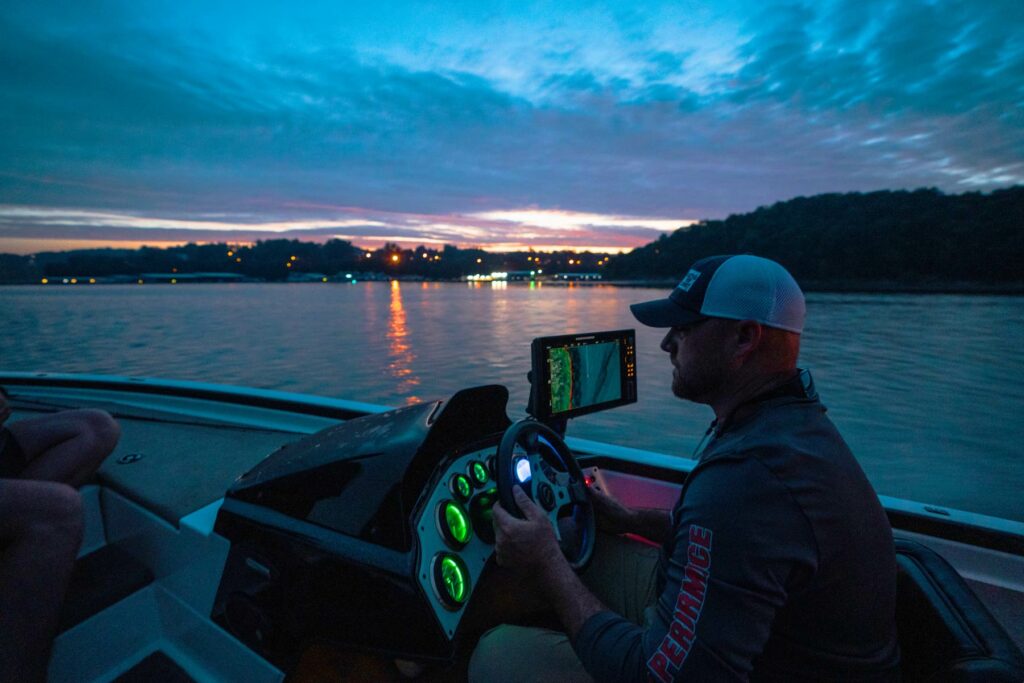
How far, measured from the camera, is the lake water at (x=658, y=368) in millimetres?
6323

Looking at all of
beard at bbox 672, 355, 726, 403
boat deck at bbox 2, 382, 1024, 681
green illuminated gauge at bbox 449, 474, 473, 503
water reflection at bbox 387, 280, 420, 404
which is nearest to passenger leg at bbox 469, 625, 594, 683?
green illuminated gauge at bbox 449, 474, 473, 503

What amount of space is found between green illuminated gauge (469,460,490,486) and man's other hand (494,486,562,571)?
37 centimetres

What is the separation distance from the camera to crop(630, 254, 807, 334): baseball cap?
3.77 feet

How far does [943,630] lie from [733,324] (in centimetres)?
70

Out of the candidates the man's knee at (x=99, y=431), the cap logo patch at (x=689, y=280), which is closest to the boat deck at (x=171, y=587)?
the man's knee at (x=99, y=431)

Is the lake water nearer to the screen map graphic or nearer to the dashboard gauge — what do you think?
the screen map graphic

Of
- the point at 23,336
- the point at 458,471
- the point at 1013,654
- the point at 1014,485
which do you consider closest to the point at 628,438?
the point at 1014,485

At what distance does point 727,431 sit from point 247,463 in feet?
8.41

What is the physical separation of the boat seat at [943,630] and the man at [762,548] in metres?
0.08

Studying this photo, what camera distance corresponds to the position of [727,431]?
1217mm

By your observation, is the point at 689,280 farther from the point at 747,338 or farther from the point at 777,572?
the point at 777,572

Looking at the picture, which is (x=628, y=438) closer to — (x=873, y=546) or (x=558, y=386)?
(x=558, y=386)

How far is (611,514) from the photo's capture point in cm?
179

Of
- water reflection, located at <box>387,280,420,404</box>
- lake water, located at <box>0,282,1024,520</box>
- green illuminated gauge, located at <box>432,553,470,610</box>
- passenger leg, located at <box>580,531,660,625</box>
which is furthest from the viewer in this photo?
water reflection, located at <box>387,280,420,404</box>
